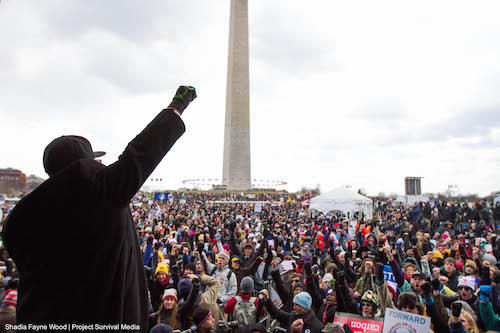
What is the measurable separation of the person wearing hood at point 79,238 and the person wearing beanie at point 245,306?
11.1ft

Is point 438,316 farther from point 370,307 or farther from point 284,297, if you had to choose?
point 284,297

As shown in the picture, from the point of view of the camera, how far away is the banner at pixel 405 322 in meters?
3.27

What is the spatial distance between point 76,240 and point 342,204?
63.1ft

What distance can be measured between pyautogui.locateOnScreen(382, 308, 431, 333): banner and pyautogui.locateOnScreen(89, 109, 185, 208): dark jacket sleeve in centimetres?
311

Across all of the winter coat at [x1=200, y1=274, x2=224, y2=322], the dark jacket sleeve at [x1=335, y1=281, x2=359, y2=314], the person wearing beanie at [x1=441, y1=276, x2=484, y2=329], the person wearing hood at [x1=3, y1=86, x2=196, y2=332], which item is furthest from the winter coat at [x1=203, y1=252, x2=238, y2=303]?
the person wearing hood at [x1=3, y1=86, x2=196, y2=332]

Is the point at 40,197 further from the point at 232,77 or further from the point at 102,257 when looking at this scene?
the point at 232,77

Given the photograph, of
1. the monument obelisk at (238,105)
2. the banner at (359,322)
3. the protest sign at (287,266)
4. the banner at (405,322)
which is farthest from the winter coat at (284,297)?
the monument obelisk at (238,105)

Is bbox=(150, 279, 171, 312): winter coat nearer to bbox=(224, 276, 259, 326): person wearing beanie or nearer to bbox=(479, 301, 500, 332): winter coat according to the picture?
bbox=(224, 276, 259, 326): person wearing beanie

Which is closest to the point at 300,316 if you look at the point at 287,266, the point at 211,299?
the point at 211,299

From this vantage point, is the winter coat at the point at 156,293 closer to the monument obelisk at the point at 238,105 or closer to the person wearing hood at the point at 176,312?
the person wearing hood at the point at 176,312

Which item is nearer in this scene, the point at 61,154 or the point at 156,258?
the point at 61,154

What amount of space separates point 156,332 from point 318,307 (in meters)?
2.73

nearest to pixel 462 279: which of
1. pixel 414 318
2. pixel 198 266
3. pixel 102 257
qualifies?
pixel 414 318

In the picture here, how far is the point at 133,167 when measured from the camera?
1.21 meters
